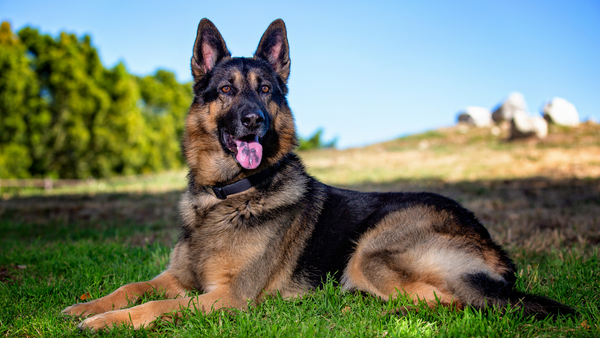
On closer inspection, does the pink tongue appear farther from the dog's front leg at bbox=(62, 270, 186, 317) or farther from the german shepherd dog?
the dog's front leg at bbox=(62, 270, 186, 317)

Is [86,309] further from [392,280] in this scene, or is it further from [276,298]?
[392,280]

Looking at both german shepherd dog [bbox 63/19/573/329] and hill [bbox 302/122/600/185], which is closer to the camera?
german shepherd dog [bbox 63/19/573/329]

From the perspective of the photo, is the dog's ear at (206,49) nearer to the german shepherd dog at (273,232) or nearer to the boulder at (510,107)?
the german shepherd dog at (273,232)

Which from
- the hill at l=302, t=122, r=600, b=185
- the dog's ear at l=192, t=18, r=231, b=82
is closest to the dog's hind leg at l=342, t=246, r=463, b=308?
the dog's ear at l=192, t=18, r=231, b=82

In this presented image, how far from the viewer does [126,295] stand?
10.8 feet

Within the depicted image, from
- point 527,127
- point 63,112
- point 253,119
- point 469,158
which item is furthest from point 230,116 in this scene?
point 527,127

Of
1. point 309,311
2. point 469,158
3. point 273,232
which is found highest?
point 469,158

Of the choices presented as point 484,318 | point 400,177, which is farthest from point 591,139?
point 484,318

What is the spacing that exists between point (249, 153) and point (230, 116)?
0.37 meters

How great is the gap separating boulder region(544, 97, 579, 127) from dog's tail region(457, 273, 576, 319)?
25895 mm

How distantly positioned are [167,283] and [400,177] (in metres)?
11.8

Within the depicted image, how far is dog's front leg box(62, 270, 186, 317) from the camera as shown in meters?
3.15

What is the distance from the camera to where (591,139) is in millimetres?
20438

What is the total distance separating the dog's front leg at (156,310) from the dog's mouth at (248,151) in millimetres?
1053
